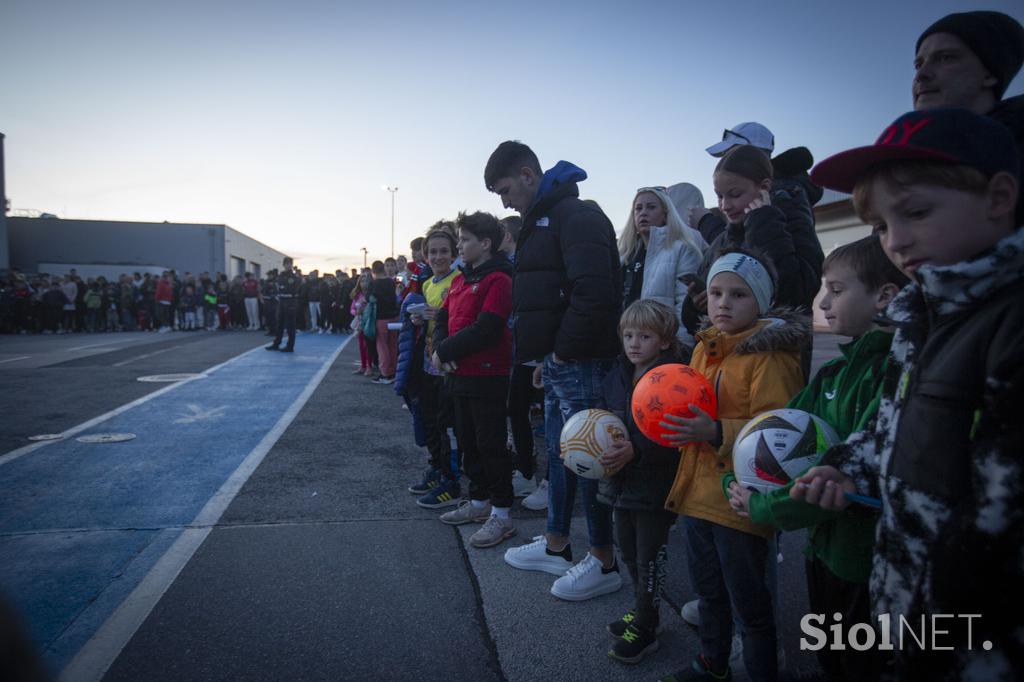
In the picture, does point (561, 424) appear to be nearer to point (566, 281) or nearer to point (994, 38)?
point (566, 281)

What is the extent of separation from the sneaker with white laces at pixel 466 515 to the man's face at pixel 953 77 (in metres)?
3.47

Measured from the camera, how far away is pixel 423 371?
5.14 m

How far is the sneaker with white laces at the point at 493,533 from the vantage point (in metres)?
3.77

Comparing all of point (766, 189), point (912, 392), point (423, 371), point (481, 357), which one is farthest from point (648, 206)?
point (912, 392)

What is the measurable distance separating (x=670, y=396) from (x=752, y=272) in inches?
23.7

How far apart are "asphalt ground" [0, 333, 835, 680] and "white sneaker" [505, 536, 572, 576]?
0.05 meters

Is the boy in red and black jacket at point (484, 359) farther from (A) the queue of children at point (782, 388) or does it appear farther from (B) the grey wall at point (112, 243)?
(B) the grey wall at point (112, 243)

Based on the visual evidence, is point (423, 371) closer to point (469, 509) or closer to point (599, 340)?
point (469, 509)

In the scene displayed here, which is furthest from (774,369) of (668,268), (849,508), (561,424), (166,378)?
(166,378)

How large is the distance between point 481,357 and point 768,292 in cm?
207

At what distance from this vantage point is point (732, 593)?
2197 millimetres

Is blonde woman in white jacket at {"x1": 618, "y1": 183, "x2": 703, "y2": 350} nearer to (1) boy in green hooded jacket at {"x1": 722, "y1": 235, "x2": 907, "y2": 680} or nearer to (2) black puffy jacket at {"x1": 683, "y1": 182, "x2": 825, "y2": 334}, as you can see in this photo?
(2) black puffy jacket at {"x1": 683, "y1": 182, "x2": 825, "y2": 334}

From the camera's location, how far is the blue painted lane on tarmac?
311cm

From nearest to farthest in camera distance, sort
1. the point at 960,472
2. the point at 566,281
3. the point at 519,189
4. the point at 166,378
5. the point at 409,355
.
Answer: the point at 960,472 → the point at 566,281 → the point at 519,189 → the point at 409,355 → the point at 166,378
